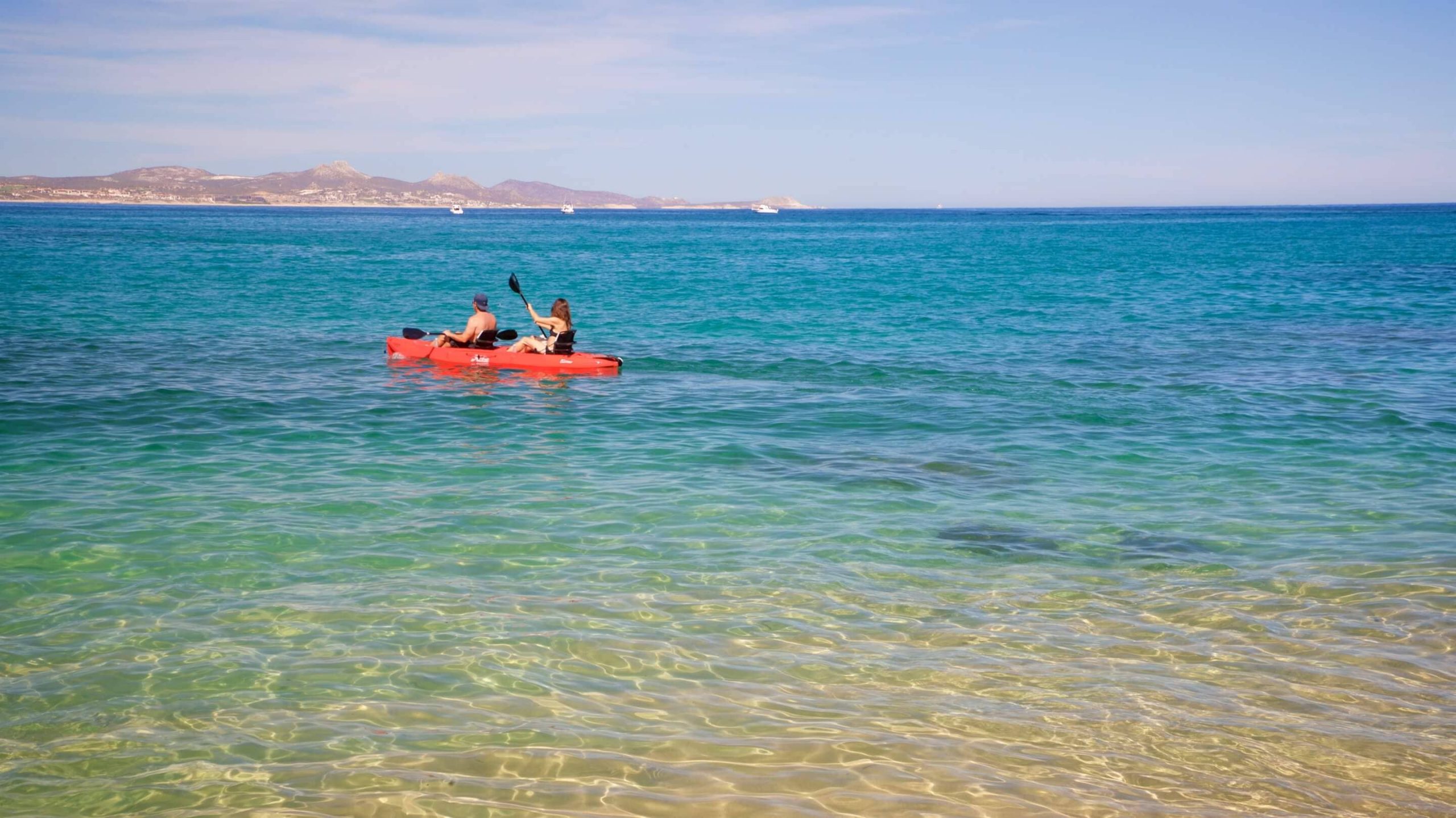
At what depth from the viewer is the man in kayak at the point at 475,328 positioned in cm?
1852

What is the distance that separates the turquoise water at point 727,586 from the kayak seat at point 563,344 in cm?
77

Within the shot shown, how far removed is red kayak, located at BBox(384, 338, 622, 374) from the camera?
59.4 ft

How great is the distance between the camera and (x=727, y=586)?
8.08 m

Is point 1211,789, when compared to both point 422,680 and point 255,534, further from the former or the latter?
point 255,534

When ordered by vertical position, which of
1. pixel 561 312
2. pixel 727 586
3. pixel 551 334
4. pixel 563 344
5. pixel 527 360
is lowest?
pixel 727 586

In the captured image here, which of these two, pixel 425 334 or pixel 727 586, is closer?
pixel 727 586

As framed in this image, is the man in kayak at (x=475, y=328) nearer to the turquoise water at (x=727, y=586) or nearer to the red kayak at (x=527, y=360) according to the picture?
the red kayak at (x=527, y=360)

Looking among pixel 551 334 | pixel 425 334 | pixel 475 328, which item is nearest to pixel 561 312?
pixel 551 334

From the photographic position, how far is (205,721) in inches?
232

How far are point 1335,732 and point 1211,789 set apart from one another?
1119 millimetres

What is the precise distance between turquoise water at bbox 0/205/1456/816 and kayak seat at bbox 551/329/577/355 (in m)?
0.77

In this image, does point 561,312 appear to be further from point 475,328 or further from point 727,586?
point 727,586

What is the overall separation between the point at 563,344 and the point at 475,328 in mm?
1604

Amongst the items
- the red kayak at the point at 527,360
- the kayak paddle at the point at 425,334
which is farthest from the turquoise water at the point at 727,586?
the kayak paddle at the point at 425,334
